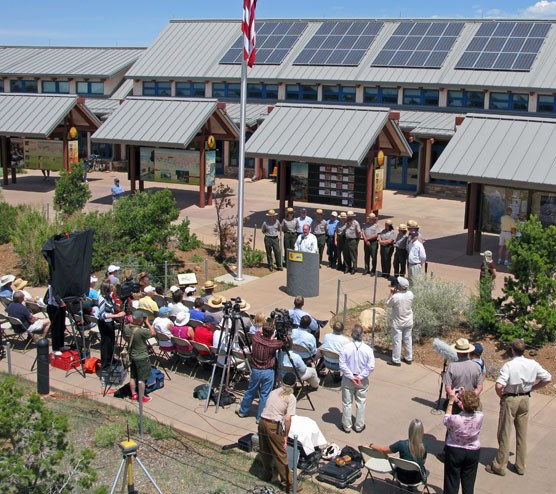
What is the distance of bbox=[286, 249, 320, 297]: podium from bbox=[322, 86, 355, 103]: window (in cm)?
2118

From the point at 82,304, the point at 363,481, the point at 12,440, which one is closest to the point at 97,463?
the point at 12,440

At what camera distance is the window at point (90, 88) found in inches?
1795

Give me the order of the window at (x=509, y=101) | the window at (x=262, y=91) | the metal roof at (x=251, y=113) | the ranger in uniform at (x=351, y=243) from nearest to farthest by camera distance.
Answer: the ranger in uniform at (x=351, y=243)
the window at (x=509, y=101)
the metal roof at (x=251, y=113)
the window at (x=262, y=91)

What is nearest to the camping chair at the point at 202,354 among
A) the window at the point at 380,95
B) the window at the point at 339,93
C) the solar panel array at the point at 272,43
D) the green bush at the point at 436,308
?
the green bush at the point at 436,308

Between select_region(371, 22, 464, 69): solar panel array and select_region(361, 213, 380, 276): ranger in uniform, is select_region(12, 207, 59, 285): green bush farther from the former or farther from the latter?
select_region(371, 22, 464, 69): solar panel array

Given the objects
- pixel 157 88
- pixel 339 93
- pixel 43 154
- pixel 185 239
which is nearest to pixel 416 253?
pixel 185 239

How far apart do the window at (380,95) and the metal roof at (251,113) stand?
188 inches

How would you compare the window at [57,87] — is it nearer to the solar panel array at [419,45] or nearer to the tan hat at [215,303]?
the solar panel array at [419,45]

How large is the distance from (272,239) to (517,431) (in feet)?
36.9

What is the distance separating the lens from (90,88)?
45.8 m

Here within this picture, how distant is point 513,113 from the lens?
113 ft

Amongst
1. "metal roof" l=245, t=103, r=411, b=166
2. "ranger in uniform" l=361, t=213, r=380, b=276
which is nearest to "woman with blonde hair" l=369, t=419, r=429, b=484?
"ranger in uniform" l=361, t=213, r=380, b=276

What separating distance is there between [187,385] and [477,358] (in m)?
4.79

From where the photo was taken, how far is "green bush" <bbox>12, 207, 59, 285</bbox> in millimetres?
20078
